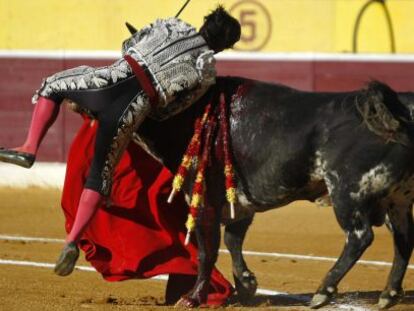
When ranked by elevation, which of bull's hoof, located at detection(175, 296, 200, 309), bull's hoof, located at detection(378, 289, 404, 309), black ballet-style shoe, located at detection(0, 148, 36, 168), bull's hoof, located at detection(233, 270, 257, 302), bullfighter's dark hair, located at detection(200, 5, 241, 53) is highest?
bullfighter's dark hair, located at detection(200, 5, 241, 53)

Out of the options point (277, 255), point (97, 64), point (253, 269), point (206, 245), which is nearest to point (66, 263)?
point (206, 245)

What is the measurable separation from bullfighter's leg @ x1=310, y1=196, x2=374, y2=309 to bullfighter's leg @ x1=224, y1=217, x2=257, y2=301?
2.14 feet

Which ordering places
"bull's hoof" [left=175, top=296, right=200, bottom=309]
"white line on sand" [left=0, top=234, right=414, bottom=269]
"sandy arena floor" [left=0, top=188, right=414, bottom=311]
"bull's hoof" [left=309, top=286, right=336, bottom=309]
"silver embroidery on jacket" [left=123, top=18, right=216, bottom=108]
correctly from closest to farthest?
"bull's hoof" [left=309, top=286, right=336, bottom=309], "silver embroidery on jacket" [left=123, top=18, right=216, bottom=108], "bull's hoof" [left=175, top=296, right=200, bottom=309], "sandy arena floor" [left=0, top=188, right=414, bottom=311], "white line on sand" [left=0, top=234, right=414, bottom=269]

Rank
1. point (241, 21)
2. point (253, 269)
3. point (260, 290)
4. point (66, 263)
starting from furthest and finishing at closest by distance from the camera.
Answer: point (241, 21), point (253, 269), point (260, 290), point (66, 263)

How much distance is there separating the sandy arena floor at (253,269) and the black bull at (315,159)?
34 cm

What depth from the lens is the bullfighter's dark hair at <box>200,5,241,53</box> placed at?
4.89 meters

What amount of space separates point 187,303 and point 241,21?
5958 mm

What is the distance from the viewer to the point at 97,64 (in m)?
10.2

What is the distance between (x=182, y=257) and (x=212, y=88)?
0.83 metres

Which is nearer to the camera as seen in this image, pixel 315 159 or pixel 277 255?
pixel 315 159

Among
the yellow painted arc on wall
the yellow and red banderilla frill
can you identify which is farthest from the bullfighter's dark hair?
the yellow painted arc on wall

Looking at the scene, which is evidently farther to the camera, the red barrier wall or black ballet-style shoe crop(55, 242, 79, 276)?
the red barrier wall

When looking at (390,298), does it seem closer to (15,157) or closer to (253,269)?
(253,269)

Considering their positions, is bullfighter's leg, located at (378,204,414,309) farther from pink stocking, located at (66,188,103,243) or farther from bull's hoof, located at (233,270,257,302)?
pink stocking, located at (66,188,103,243)
